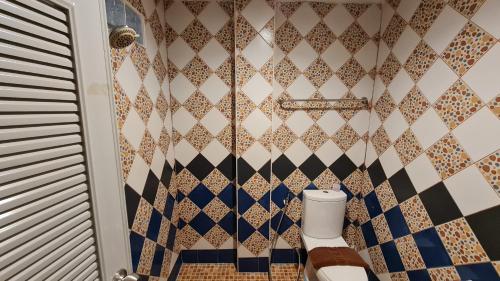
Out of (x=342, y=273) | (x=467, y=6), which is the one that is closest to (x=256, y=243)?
(x=342, y=273)

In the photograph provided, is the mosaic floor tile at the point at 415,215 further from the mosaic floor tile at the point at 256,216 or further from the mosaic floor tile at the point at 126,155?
the mosaic floor tile at the point at 126,155

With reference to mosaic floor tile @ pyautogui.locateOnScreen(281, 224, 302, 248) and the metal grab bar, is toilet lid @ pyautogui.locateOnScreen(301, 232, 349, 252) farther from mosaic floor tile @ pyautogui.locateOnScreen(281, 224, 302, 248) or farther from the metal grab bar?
the metal grab bar

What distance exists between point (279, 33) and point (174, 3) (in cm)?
79

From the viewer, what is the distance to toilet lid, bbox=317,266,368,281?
134cm

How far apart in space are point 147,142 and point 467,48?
1688mm

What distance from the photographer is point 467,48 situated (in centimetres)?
102

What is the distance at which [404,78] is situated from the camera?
1.39 m

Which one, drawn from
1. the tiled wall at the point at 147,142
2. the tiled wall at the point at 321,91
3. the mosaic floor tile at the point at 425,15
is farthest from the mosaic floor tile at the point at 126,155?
the mosaic floor tile at the point at 425,15

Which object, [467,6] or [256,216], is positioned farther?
[256,216]

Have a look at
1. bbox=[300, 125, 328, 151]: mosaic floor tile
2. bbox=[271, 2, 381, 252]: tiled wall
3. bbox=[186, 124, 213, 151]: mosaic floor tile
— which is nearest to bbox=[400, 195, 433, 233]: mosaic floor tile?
bbox=[271, 2, 381, 252]: tiled wall

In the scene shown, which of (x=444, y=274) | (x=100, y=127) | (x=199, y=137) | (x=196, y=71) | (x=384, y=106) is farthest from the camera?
(x=199, y=137)

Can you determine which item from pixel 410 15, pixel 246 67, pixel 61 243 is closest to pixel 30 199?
pixel 61 243

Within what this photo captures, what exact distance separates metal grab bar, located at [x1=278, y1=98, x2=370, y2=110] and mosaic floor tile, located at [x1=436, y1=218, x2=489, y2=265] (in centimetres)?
94

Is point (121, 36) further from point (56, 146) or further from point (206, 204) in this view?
point (206, 204)
